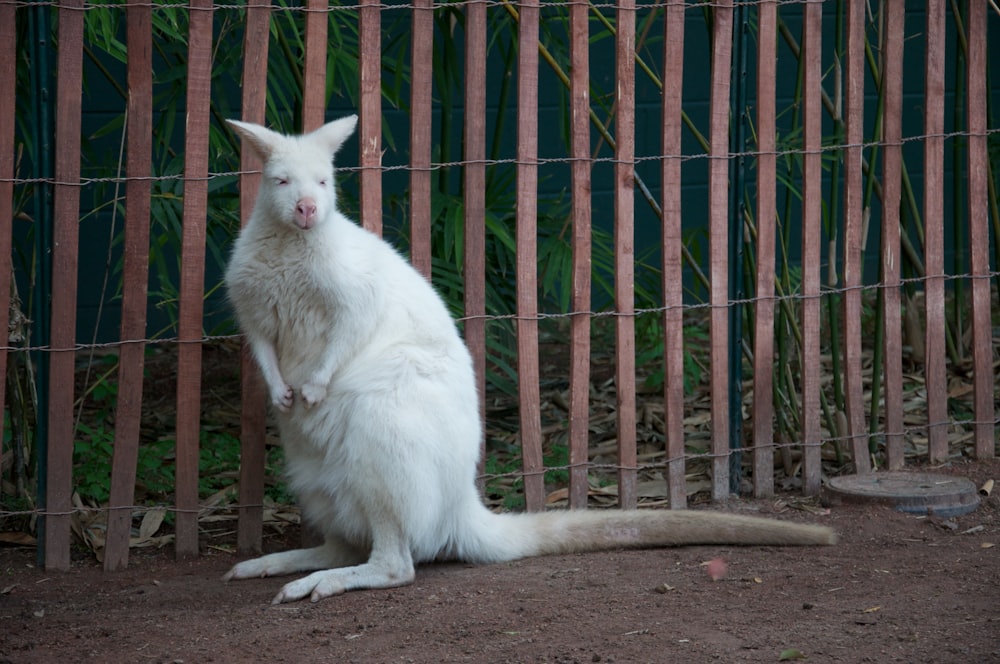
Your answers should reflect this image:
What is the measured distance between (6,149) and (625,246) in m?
2.01

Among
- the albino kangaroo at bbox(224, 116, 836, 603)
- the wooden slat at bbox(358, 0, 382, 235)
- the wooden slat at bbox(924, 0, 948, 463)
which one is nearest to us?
the albino kangaroo at bbox(224, 116, 836, 603)

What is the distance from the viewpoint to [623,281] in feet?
14.0

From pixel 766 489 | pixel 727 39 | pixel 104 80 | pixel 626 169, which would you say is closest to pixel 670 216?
pixel 626 169

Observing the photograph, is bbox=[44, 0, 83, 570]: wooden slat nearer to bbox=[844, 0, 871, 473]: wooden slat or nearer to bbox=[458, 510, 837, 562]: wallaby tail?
bbox=[458, 510, 837, 562]: wallaby tail

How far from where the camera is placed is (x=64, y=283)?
380 centimetres

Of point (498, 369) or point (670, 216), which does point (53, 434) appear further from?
point (498, 369)

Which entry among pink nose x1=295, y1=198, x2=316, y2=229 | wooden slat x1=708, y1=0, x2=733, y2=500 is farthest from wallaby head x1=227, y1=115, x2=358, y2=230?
wooden slat x1=708, y1=0, x2=733, y2=500

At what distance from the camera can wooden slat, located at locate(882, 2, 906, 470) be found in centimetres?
445

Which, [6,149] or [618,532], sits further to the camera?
[618,532]

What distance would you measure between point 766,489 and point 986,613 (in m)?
1.41

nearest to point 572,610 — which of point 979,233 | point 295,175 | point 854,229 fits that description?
point 295,175

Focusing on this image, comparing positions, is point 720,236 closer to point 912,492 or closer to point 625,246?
point 625,246

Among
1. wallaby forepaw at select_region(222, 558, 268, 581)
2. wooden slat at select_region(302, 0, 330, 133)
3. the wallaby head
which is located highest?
wooden slat at select_region(302, 0, 330, 133)

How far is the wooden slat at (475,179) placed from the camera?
3.97 m
